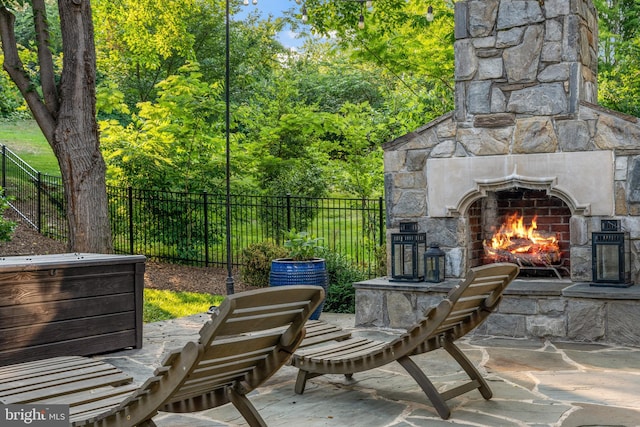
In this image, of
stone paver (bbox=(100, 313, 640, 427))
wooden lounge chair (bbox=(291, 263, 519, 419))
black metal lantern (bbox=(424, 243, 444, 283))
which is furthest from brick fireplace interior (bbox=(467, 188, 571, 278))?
wooden lounge chair (bbox=(291, 263, 519, 419))

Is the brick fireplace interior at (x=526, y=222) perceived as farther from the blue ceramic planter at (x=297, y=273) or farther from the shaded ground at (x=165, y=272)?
the shaded ground at (x=165, y=272)

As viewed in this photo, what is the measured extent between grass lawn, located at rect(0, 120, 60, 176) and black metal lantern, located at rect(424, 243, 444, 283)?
17802mm

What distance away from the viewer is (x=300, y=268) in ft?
28.5

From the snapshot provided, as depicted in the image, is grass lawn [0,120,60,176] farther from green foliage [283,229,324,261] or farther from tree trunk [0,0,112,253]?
green foliage [283,229,324,261]

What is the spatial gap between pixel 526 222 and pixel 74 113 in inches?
224

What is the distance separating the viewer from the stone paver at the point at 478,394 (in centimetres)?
455

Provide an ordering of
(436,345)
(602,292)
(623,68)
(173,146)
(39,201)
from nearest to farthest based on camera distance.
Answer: (436,345), (602,292), (623,68), (173,146), (39,201)

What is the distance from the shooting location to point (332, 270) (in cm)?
1027

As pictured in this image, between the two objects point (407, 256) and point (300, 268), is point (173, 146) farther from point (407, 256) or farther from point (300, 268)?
point (407, 256)

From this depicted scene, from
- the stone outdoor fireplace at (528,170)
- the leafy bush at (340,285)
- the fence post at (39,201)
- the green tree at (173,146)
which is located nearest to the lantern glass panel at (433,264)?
the stone outdoor fireplace at (528,170)

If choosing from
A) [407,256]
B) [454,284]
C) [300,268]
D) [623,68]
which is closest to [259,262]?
[300,268]

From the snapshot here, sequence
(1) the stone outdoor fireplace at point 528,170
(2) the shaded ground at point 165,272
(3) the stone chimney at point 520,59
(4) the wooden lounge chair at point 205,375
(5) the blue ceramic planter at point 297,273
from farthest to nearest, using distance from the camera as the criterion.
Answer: (2) the shaded ground at point 165,272 < (5) the blue ceramic planter at point 297,273 < (3) the stone chimney at point 520,59 < (1) the stone outdoor fireplace at point 528,170 < (4) the wooden lounge chair at point 205,375

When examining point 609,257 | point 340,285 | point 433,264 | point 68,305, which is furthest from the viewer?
point 340,285

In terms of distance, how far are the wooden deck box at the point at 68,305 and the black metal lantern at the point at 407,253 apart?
290cm
